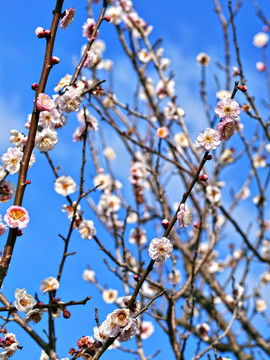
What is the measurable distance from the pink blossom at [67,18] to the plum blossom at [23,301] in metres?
1.18

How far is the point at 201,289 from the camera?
538 centimetres

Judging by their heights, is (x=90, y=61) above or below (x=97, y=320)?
above

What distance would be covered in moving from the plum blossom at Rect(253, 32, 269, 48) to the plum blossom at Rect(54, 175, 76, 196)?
3.99 m

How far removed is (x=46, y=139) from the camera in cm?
209

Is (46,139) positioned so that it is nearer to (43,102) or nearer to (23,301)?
(43,102)

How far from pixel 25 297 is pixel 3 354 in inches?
8.8

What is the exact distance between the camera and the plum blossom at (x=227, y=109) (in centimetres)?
162

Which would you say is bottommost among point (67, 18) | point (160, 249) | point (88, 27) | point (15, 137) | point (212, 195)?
point (160, 249)

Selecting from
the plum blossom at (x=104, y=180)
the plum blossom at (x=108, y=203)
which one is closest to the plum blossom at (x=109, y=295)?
the plum blossom at (x=108, y=203)

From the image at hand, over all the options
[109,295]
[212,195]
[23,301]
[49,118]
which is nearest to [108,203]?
[212,195]

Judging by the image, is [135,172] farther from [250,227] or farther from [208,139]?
[208,139]

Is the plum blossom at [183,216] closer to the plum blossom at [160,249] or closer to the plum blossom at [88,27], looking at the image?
the plum blossom at [160,249]

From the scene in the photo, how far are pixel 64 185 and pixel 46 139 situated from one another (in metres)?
0.74

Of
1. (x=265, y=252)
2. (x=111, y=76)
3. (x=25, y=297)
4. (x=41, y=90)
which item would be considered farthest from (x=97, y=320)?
(x=265, y=252)
